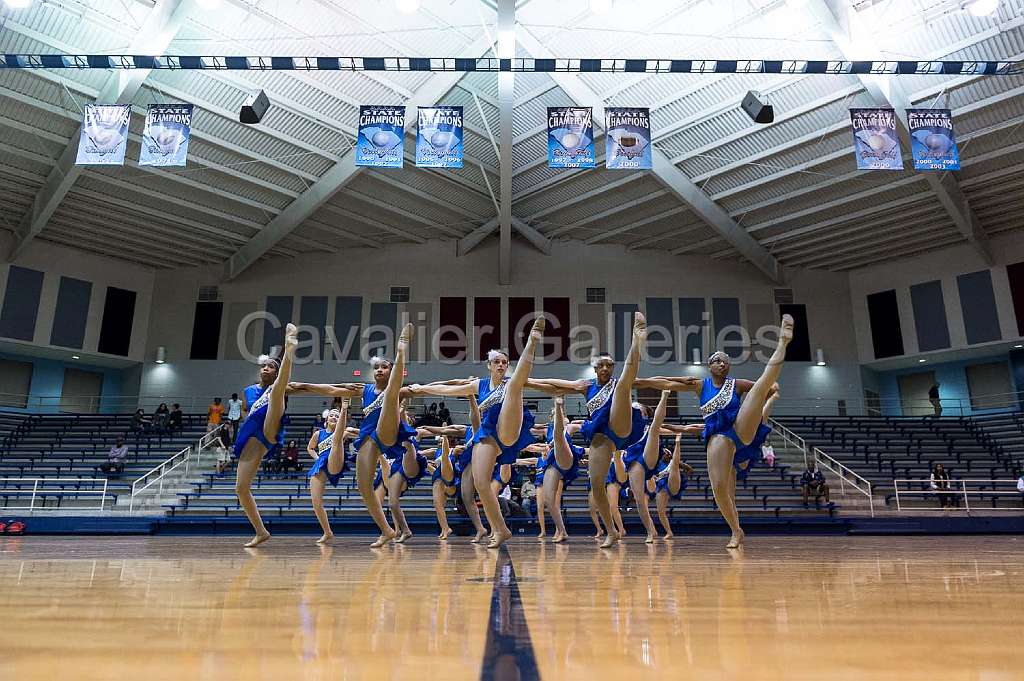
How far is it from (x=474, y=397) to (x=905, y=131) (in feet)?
48.6

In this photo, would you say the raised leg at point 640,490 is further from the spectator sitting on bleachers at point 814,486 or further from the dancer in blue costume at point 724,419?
the spectator sitting on bleachers at point 814,486

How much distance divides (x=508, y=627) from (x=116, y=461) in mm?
16412

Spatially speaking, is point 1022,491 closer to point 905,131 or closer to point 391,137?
point 905,131

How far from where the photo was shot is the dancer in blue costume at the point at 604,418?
500cm

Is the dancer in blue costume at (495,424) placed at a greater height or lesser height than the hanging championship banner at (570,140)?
lesser

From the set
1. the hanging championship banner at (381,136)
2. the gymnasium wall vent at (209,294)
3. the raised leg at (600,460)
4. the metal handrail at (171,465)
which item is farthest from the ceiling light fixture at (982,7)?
the gymnasium wall vent at (209,294)

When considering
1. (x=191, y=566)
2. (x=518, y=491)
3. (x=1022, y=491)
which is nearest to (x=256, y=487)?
(x=518, y=491)

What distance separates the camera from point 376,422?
553cm

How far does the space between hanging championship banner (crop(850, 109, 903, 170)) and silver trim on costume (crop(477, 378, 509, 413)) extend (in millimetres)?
10801

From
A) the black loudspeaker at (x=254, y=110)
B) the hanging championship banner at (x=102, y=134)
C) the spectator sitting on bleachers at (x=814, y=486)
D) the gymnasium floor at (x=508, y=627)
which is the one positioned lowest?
the gymnasium floor at (x=508, y=627)

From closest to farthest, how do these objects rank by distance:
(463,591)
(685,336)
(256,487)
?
(463,591)
(256,487)
(685,336)

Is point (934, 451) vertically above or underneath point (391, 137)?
underneath

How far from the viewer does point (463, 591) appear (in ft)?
6.77

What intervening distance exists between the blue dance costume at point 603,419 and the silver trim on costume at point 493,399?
737mm
